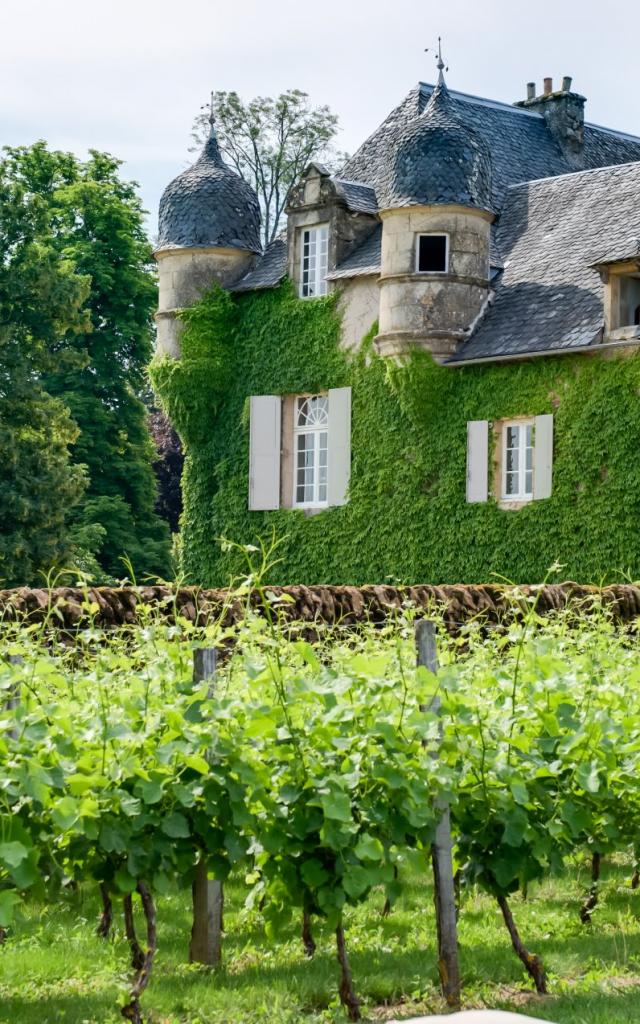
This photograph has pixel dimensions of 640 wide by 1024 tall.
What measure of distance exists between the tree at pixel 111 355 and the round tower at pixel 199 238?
8.09 m

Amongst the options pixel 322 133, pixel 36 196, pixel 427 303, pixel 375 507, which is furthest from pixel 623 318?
pixel 322 133

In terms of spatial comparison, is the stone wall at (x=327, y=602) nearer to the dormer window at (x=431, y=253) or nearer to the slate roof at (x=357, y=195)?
the dormer window at (x=431, y=253)

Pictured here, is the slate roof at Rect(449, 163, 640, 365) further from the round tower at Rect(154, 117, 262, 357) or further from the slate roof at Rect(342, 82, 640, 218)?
the round tower at Rect(154, 117, 262, 357)

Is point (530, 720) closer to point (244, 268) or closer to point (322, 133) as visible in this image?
point (244, 268)

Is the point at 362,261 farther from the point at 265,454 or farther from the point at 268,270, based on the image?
the point at 265,454

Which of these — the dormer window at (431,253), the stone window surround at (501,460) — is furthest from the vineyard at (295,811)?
the dormer window at (431,253)

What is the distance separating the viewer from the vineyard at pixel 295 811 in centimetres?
595

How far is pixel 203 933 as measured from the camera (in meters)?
6.90

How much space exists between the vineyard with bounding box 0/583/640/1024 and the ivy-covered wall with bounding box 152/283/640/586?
14369 millimetres

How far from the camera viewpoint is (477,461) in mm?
23656

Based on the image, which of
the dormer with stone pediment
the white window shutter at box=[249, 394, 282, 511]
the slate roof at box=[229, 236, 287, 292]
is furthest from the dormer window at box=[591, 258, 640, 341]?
the white window shutter at box=[249, 394, 282, 511]

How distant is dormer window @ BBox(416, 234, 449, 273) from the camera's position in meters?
24.1

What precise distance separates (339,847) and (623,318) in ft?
55.6

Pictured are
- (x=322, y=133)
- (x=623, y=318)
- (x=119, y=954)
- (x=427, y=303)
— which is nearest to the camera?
(x=119, y=954)
